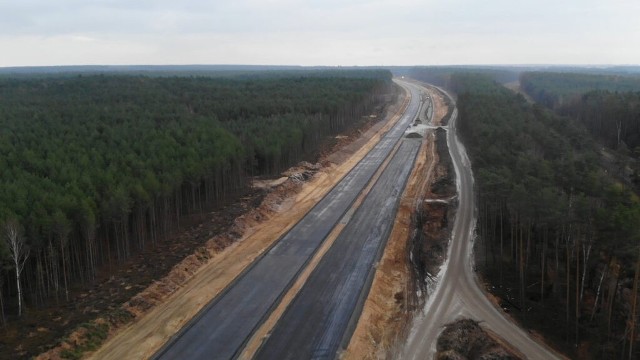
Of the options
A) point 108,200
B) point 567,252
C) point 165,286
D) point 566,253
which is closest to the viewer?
point 567,252

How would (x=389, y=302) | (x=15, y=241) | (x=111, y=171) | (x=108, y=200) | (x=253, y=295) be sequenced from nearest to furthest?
(x=15, y=241), (x=253, y=295), (x=389, y=302), (x=108, y=200), (x=111, y=171)

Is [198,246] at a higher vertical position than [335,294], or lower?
higher

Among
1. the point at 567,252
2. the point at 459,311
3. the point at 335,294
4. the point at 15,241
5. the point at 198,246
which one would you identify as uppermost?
the point at 15,241

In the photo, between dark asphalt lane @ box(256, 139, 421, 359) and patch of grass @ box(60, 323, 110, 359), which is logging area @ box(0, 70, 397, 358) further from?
dark asphalt lane @ box(256, 139, 421, 359)

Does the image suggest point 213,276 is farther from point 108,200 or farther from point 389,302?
point 389,302

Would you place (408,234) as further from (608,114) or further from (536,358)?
(608,114)

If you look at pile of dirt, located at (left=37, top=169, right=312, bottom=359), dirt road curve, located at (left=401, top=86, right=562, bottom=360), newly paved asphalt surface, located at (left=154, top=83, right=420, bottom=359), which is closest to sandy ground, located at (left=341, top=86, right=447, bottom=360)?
dirt road curve, located at (left=401, top=86, right=562, bottom=360)

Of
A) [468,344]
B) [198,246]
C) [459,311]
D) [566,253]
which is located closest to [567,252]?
[566,253]

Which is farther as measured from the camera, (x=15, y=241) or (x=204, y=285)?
(x=204, y=285)
